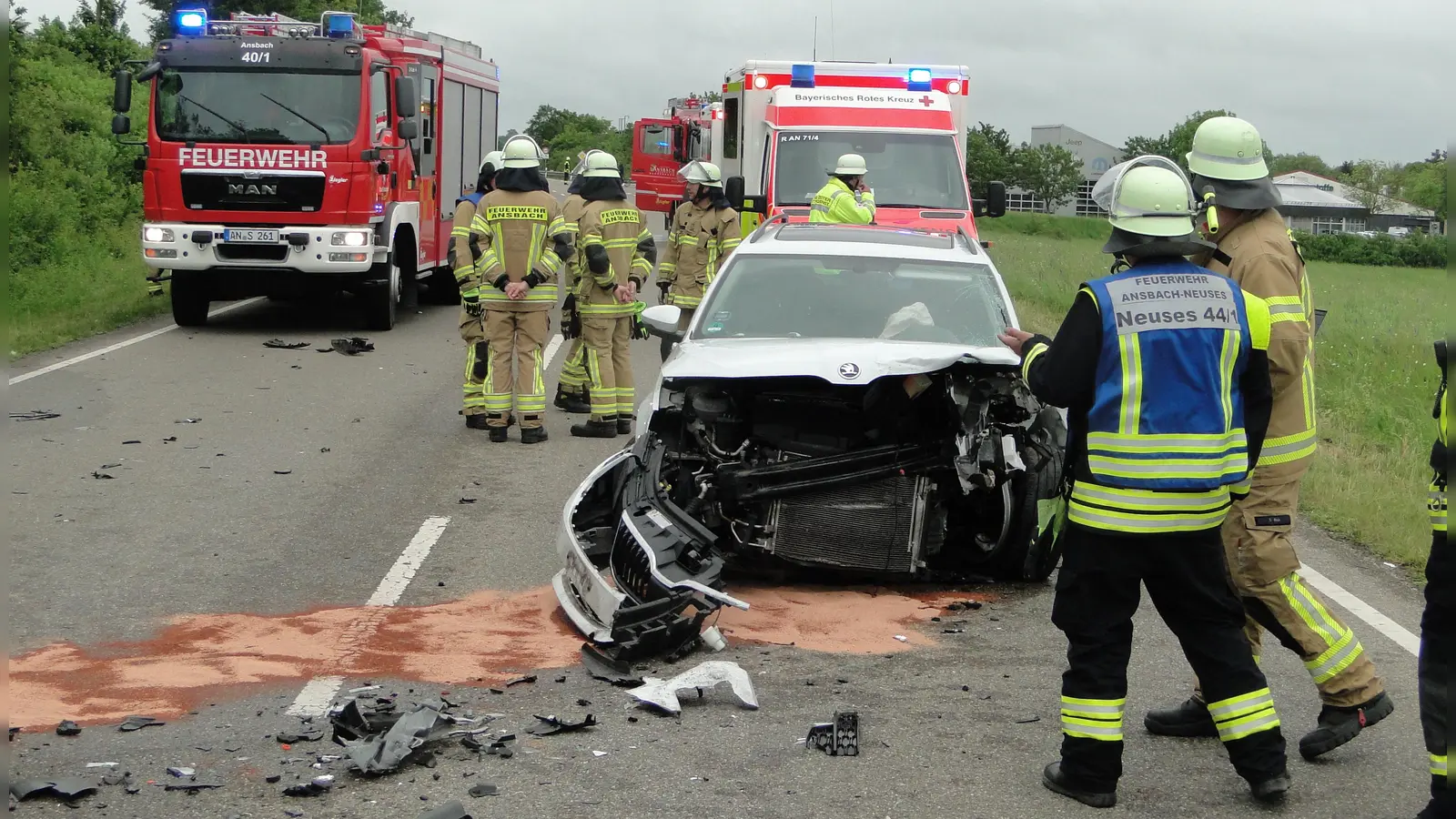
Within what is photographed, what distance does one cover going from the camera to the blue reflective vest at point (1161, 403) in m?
4.48

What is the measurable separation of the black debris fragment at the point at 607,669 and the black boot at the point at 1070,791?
5.14 feet

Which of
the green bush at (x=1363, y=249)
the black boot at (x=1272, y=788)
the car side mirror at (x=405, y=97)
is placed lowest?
the green bush at (x=1363, y=249)

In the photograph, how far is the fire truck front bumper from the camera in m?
15.9

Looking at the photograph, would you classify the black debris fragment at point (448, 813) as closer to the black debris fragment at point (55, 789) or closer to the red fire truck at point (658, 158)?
the black debris fragment at point (55, 789)

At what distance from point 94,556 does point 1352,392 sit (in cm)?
1174

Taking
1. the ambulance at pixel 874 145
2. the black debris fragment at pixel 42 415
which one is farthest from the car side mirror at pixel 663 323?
the ambulance at pixel 874 145

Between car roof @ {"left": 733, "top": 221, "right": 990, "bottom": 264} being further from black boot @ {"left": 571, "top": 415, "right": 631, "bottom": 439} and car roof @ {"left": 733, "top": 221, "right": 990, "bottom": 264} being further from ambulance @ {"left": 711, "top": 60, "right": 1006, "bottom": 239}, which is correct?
ambulance @ {"left": 711, "top": 60, "right": 1006, "bottom": 239}

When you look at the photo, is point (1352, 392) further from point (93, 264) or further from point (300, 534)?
point (93, 264)

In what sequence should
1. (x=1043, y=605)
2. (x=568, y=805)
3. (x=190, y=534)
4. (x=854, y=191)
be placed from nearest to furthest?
(x=568, y=805) < (x=1043, y=605) < (x=190, y=534) < (x=854, y=191)

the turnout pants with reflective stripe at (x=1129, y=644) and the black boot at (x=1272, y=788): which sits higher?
the turnout pants with reflective stripe at (x=1129, y=644)

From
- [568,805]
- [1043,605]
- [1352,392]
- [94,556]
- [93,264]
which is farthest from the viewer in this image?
[93,264]

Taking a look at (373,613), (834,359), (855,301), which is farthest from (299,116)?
(834,359)

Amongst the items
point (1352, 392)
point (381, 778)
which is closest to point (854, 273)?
point (381, 778)

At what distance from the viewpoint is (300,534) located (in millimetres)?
7961
